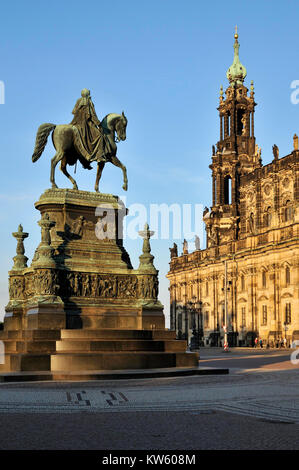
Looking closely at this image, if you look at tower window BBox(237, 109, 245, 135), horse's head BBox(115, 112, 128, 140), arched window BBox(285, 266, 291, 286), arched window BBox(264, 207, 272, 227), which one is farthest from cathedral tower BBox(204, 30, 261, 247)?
horse's head BBox(115, 112, 128, 140)

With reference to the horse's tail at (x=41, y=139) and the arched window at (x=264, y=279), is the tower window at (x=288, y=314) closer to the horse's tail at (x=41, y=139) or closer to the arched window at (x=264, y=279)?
the arched window at (x=264, y=279)

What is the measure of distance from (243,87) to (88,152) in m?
77.2

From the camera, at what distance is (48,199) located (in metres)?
24.5

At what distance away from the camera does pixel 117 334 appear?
2259 cm

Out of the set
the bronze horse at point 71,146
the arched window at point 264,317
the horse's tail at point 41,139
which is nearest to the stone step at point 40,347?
the bronze horse at point 71,146

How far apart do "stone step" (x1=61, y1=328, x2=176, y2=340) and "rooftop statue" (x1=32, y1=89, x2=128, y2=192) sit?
19.6ft

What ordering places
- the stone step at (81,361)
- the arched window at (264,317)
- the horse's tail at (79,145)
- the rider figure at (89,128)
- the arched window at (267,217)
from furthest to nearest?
the arched window at (267,217)
the arched window at (264,317)
the rider figure at (89,128)
the horse's tail at (79,145)
the stone step at (81,361)

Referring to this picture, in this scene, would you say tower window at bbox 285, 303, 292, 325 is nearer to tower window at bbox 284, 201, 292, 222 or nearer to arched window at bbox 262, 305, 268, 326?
arched window at bbox 262, 305, 268, 326

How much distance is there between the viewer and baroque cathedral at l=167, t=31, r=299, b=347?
7588 cm

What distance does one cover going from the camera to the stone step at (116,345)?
2123 cm

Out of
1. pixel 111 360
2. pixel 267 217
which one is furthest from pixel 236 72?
pixel 111 360

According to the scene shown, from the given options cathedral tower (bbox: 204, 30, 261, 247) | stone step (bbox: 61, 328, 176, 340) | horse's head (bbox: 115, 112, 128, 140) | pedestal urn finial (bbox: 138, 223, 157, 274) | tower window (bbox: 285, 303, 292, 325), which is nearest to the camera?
stone step (bbox: 61, 328, 176, 340)
